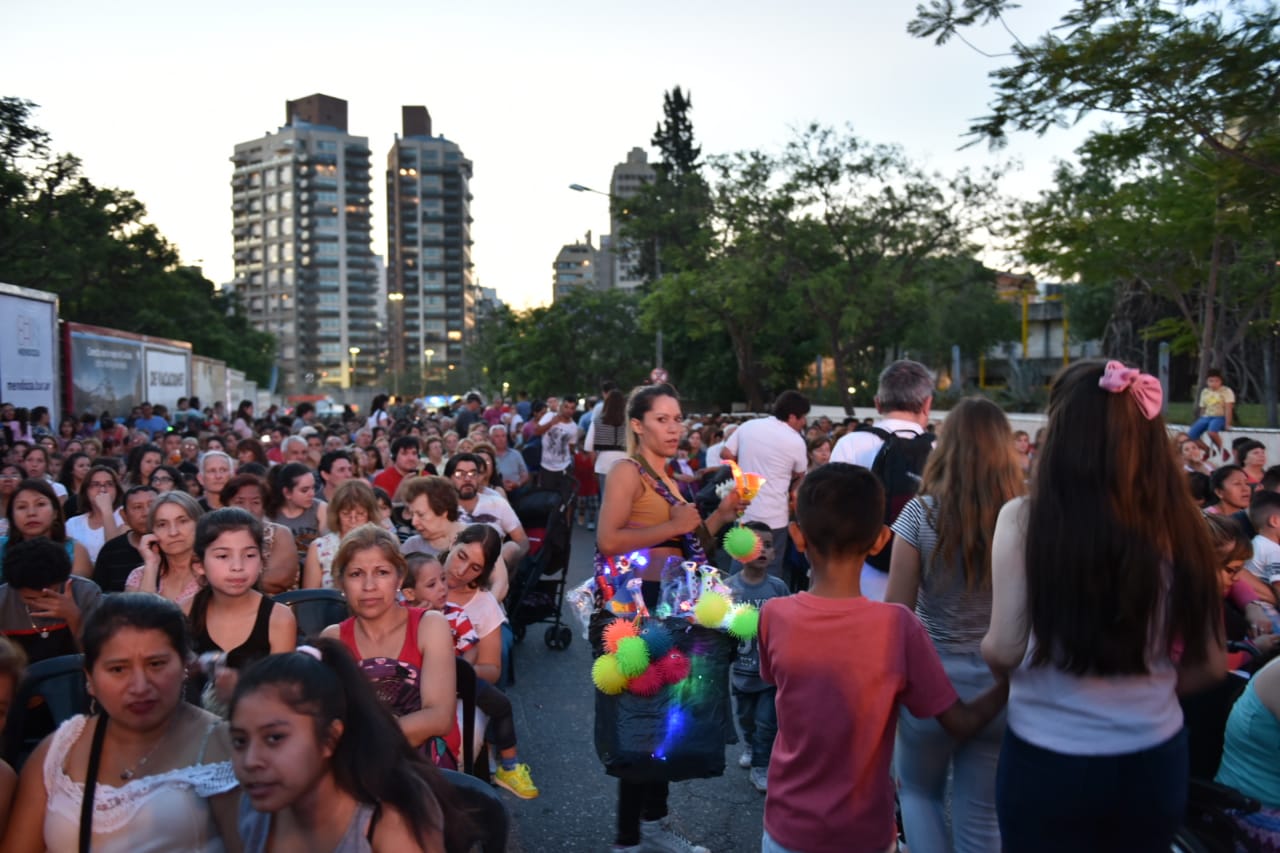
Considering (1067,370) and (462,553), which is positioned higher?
(1067,370)

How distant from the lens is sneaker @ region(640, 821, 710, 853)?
13.6ft

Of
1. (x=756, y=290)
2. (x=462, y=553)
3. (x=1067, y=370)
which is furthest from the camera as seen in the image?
(x=756, y=290)

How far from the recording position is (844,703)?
2766 millimetres

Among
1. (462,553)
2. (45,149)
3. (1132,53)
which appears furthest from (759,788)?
(45,149)

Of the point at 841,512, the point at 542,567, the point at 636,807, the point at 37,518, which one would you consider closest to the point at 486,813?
the point at 841,512

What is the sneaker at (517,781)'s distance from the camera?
5203 millimetres

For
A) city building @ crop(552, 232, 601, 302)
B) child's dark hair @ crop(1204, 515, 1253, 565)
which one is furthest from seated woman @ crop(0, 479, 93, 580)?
city building @ crop(552, 232, 601, 302)

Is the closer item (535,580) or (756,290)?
(535,580)

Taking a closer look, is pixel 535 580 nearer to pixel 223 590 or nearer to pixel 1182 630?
pixel 223 590

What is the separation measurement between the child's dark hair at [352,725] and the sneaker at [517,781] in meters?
2.93

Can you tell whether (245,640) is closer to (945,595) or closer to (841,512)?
(841,512)

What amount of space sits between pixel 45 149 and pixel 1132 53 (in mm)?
22439

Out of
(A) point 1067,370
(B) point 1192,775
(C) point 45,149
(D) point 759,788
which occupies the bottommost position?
(D) point 759,788

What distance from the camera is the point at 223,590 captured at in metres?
3.98
